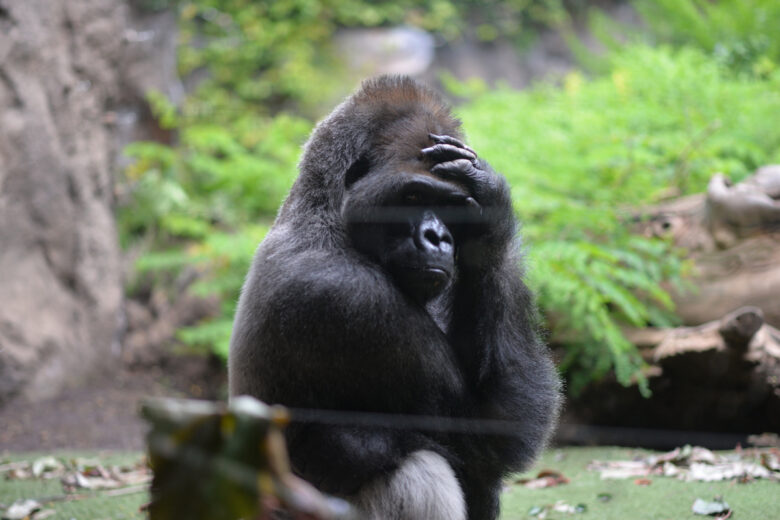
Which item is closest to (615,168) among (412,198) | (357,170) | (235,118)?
(357,170)

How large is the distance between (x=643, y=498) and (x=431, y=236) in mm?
1677

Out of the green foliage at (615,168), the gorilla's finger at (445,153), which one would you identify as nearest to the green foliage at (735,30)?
the green foliage at (615,168)

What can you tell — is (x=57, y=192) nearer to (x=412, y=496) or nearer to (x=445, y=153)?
(x=445, y=153)

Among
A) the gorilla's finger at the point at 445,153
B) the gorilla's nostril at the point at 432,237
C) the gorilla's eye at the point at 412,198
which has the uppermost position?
the gorilla's finger at the point at 445,153

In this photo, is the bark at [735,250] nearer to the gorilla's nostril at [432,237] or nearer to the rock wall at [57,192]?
the gorilla's nostril at [432,237]

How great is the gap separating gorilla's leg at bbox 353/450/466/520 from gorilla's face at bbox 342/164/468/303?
499 millimetres

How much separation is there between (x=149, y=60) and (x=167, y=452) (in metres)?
8.37

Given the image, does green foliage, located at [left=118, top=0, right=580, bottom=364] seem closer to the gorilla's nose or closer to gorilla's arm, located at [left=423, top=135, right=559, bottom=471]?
gorilla's arm, located at [left=423, top=135, right=559, bottom=471]

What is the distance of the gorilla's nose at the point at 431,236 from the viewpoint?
6.69 ft

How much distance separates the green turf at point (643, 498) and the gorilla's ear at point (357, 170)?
63.3 inches

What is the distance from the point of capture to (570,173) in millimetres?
5082

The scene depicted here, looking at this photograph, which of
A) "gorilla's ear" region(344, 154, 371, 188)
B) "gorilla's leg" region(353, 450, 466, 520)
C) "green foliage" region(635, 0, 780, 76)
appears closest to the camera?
"gorilla's leg" region(353, 450, 466, 520)

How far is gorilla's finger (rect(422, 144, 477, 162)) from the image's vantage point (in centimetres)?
215

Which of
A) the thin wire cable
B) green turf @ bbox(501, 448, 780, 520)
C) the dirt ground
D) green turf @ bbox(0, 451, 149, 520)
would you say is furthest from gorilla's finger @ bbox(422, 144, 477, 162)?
the dirt ground
